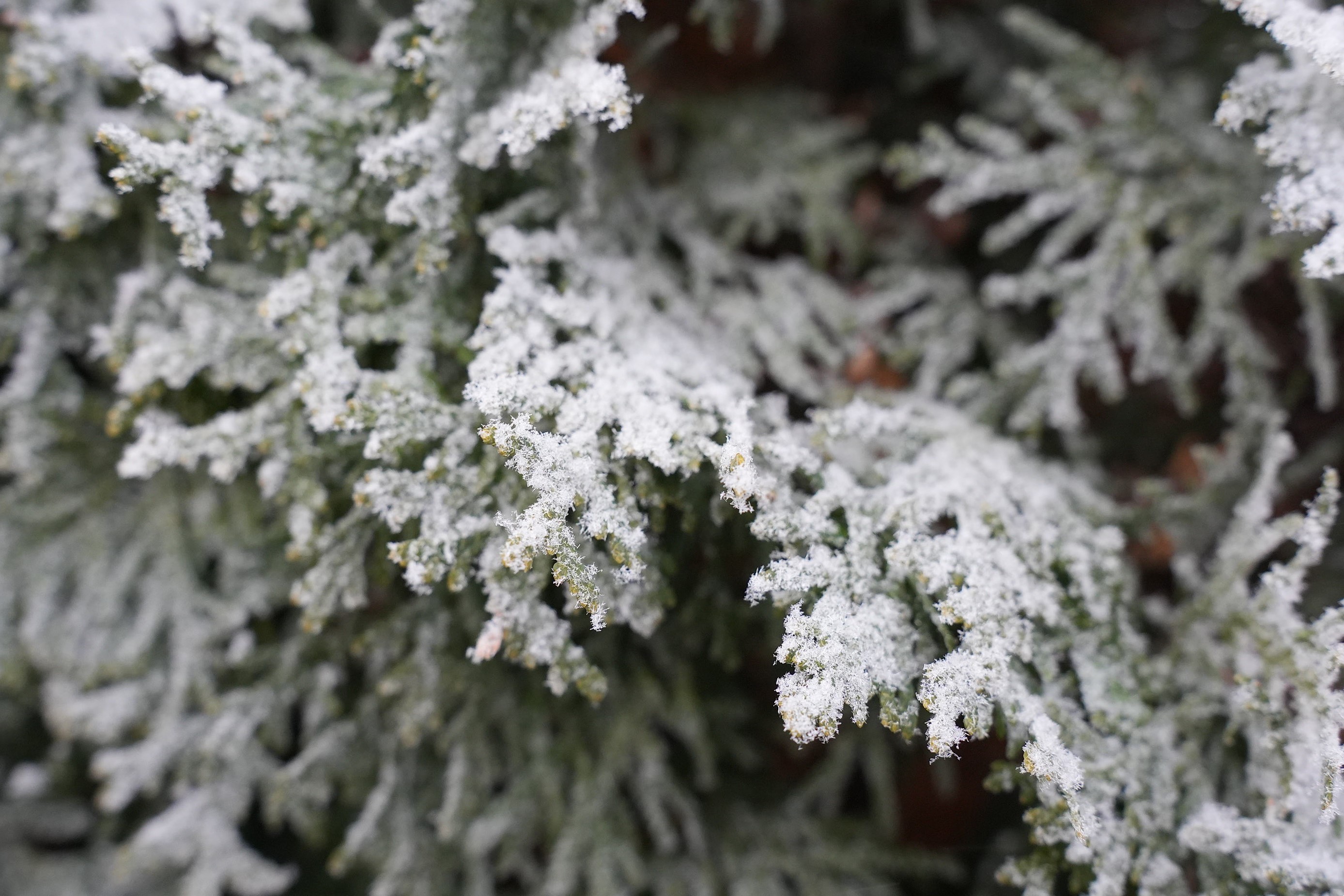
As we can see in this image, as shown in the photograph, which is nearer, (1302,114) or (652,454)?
(652,454)

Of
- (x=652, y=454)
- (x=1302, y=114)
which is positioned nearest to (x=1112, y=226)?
(x=1302, y=114)

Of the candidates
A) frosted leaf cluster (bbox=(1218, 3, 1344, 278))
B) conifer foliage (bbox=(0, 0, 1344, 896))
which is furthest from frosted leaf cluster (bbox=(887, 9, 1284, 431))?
frosted leaf cluster (bbox=(1218, 3, 1344, 278))

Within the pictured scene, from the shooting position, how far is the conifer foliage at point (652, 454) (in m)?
1.24

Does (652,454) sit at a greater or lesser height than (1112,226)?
lesser

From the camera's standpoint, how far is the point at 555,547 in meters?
1.07

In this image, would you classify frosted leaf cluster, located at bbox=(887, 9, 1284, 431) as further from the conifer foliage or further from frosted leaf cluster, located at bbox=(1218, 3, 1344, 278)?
A: frosted leaf cluster, located at bbox=(1218, 3, 1344, 278)

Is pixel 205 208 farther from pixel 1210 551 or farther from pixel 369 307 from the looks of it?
pixel 1210 551

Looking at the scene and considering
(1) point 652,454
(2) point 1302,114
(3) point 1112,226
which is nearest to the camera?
(1) point 652,454

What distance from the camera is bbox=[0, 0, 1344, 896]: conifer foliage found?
1238 mm

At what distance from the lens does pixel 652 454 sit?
1.19 metres

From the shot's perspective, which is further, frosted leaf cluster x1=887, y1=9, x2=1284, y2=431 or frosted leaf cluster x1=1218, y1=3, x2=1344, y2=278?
frosted leaf cluster x1=887, y1=9, x2=1284, y2=431

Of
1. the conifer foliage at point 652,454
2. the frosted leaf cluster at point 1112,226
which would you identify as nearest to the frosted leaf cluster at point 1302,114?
the conifer foliage at point 652,454

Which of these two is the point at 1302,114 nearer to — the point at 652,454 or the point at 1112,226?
the point at 1112,226

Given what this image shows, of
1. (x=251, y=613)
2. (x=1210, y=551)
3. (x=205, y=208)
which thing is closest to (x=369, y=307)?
(x=205, y=208)
